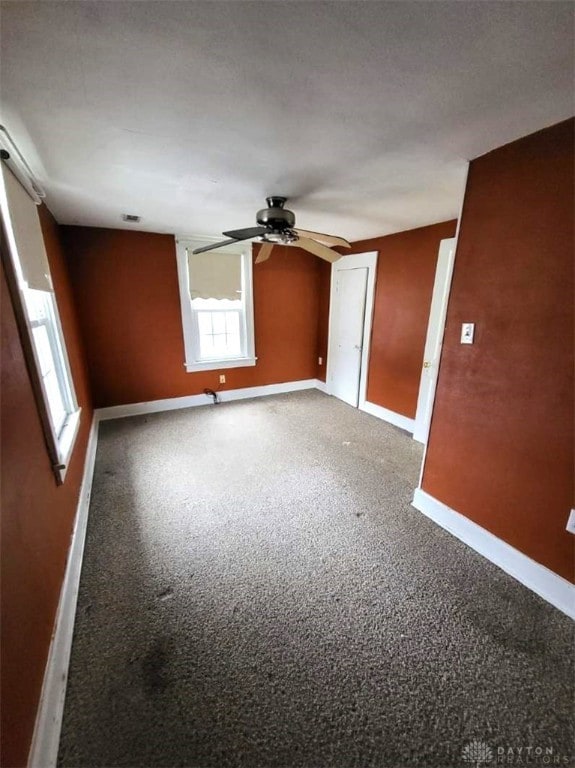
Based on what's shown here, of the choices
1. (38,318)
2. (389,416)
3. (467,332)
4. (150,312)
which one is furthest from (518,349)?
(150,312)

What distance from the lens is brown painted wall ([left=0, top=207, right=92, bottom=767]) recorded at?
81 cm

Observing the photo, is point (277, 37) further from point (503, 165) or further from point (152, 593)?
point (152, 593)

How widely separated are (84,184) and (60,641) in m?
2.54

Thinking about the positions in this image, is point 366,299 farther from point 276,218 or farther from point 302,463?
point 302,463

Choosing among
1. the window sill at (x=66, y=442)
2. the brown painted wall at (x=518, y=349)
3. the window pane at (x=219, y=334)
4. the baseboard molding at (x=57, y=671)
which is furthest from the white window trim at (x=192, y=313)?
the brown painted wall at (x=518, y=349)

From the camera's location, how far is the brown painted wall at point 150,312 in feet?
10.4

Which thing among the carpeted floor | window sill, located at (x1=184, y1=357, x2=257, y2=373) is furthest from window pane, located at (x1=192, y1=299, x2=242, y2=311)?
the carpeted floor

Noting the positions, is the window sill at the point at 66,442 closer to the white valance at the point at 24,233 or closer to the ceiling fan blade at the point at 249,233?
the white valance at the point at 24,233

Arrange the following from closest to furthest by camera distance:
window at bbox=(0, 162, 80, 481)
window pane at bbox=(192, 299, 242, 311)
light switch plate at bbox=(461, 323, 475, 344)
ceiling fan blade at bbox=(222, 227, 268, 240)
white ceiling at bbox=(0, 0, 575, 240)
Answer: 1. white ceiling at bbox=(0, 0, 575, 240)
2. window at bbox=(0, 162, 80, 481)
3. light switch plate at bbox=(461, 323, 475, 344)
4. ceiling fan blade at bbox=(222, 227, 268, 240)
5. window pane at bbox=(192, 299, 242, 311)

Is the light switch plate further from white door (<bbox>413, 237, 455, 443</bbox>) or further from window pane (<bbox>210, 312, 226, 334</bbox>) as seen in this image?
window pane (<bbox>210, 312, 226, 334</bbox>)

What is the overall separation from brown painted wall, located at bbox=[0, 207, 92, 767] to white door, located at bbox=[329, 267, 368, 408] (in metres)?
3.37

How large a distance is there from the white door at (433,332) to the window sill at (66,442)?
2661 millimetres

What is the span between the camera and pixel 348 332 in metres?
4.02

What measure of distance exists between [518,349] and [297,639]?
1.74m
